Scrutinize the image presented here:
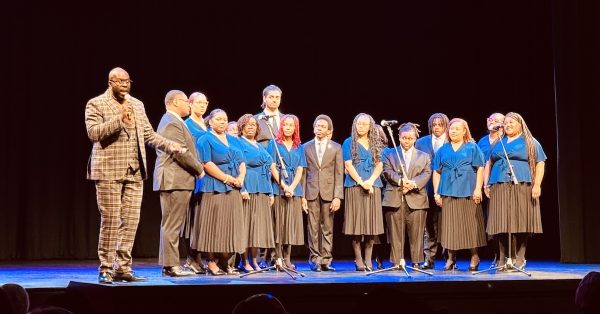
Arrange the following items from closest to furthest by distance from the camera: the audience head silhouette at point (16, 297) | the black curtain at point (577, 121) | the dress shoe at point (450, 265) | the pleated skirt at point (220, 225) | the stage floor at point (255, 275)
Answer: the audience head silhouette at point (16, 297) < the stage floor at point (255, 275) < the pleated skirt at point (220, 225) < the dress shoe at point (450, 265) < the black curtain at point (577, 121)

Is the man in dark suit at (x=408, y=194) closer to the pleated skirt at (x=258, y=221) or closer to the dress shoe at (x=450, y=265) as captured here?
the dress shoe at (x=450, y=265)

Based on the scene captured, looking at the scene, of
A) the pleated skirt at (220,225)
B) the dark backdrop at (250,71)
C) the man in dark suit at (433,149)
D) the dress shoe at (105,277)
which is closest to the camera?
the dress shoe at (105,277)

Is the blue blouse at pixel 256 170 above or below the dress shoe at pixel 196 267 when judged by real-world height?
above

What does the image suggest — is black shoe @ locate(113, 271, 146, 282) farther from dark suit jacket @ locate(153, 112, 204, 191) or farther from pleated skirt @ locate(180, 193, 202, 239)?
pleated skirt @ locate(180, 193, 202, 239)

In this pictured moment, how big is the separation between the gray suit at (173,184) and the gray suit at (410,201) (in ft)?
7.00

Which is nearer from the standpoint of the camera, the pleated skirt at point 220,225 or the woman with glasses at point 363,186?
the pleated skirt at point 220,225

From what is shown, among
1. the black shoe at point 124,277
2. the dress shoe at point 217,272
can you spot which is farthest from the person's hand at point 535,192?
the black shoe at point 124,277

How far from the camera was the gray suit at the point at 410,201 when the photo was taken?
829 centimetres

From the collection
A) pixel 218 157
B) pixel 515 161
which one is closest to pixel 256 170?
pixel 218 157

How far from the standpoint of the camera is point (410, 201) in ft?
27.3

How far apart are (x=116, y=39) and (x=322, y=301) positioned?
4969 mm

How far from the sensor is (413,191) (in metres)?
8.34

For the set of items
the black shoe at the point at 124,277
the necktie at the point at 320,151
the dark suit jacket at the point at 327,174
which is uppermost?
the necktie at the point at 320,151

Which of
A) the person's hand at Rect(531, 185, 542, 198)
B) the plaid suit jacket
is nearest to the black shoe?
the plaid suit jacket
